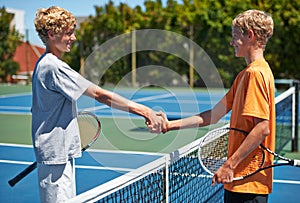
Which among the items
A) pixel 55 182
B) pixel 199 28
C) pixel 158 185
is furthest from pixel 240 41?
pixel 199 28

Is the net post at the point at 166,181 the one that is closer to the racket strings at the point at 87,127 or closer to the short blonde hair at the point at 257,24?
the racket strings at the point at 87,127

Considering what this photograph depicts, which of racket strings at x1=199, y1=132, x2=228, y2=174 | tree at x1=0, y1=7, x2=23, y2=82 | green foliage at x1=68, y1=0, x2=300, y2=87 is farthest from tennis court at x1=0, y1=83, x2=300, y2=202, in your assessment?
tree at x1=0, y1=7, x2=23, y2=82

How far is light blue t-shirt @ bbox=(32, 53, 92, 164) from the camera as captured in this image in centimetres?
202

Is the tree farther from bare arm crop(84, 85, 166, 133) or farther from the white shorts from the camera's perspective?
the white shorts

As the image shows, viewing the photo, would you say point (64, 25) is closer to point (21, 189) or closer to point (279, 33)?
point (21, 189)

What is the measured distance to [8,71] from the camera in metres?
17.8

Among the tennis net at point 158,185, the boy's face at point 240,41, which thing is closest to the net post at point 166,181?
the tennis net at point 158,185

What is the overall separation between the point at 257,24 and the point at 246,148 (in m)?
0.49

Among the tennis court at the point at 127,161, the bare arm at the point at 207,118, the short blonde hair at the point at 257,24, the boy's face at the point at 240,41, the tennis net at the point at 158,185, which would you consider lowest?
the tennis court at the point at 127,161

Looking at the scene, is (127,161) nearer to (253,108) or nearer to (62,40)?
(62,40)

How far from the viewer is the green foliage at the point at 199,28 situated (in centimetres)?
1518

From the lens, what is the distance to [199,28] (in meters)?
16.0

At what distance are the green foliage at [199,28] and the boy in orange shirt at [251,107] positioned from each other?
530 inches

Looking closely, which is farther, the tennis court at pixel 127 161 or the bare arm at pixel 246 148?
the tennis court at pixel 127 161
